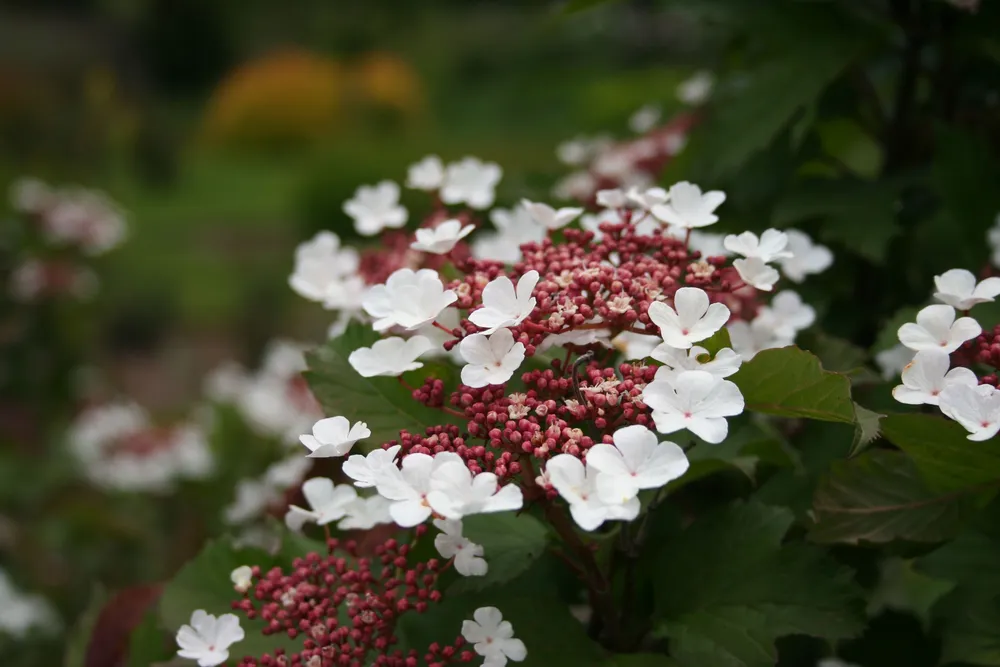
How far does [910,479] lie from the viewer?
721 millimetres

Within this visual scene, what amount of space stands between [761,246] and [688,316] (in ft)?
0.43

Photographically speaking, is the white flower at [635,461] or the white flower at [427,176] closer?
the white flower at [635,461]

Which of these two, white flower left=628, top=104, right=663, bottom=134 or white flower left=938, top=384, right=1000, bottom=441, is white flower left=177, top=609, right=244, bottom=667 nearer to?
white flower left=938, top=384, right=1000, bottom=441

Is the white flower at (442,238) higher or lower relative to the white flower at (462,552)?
higher

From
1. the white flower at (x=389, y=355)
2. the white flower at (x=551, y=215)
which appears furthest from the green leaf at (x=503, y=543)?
the white flower at (x=551, y=215)

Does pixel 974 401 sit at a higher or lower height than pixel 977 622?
higher

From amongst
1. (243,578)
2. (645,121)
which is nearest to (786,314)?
(243,578)

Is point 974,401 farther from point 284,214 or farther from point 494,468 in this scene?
point 284,214

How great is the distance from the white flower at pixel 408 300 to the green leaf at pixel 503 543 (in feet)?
0.52

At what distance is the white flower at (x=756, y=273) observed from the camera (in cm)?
69

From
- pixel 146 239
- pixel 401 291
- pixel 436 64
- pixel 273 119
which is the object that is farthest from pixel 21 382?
pixel 436 64

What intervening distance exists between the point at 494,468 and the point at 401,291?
0.54 feet

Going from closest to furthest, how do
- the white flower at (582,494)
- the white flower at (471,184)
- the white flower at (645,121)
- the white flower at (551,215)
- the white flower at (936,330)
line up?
1. the white flower at (582,494)
2. the white flower at (936,330)
3. the white flower at (551,215)
4. the white flower at (471,184)
5. the white flower at (645,121)

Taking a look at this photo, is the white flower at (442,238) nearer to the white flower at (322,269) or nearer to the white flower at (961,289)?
the white flower at (322,269)
